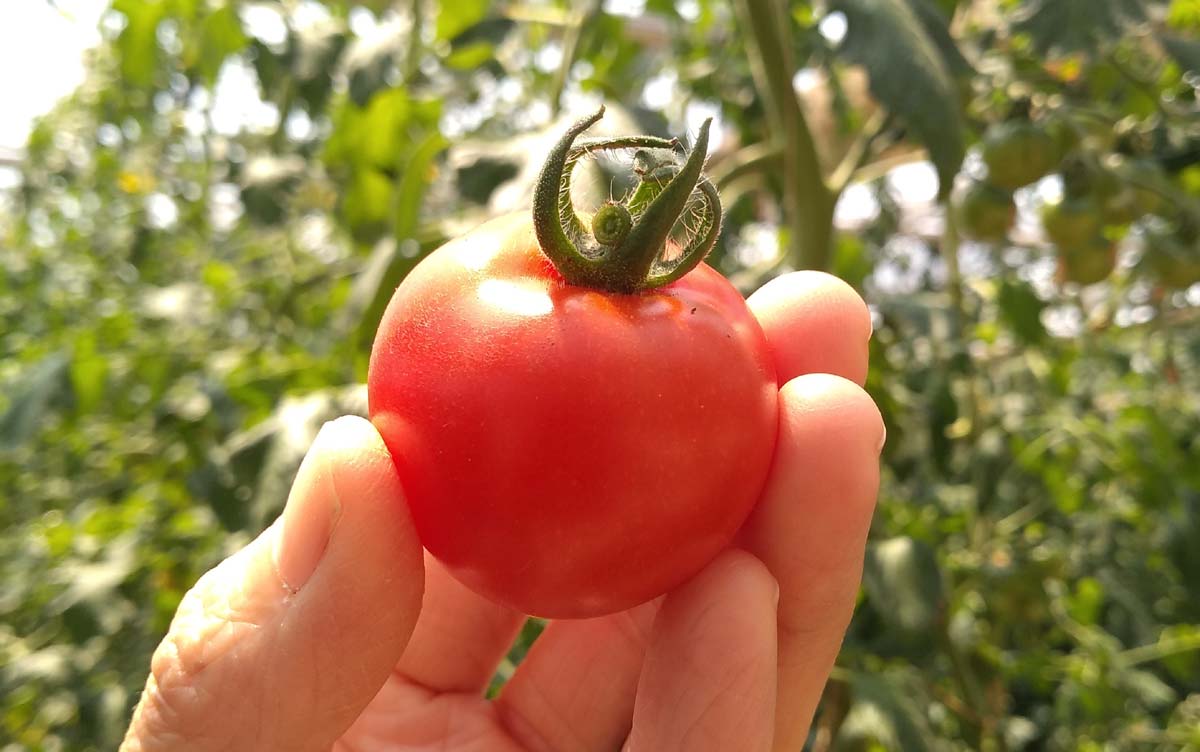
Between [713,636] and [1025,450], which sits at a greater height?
[713,636]

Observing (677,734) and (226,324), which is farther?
(226,324)

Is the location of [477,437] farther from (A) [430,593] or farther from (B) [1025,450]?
(B) [1025,450]

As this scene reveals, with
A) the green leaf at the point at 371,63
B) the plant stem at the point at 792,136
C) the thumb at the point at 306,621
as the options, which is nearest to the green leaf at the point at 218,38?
the green leaf at the point at 371,63

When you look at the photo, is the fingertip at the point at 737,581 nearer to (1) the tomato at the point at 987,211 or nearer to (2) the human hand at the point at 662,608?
(2) the human hand at the point at 662,608

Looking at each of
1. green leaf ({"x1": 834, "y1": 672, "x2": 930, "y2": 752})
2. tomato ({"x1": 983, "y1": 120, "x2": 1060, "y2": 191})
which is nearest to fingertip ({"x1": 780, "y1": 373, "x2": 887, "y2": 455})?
green leaf ({"x1": 834, "y1": 672, "x2": 930, "y2": 752})

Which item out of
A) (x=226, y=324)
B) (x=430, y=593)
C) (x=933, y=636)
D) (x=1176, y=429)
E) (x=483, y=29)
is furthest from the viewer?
(x=226, y=324)

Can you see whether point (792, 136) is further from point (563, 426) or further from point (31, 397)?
point (31, 397)

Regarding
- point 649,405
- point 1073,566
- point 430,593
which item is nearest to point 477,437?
Answer: point 649,405

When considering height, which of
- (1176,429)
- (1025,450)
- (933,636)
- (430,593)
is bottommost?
(1176,429)
